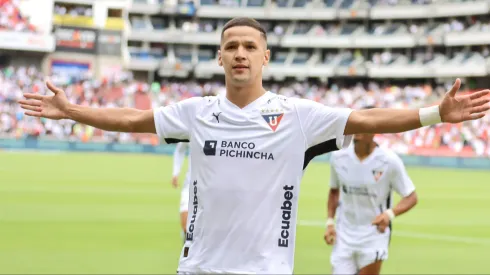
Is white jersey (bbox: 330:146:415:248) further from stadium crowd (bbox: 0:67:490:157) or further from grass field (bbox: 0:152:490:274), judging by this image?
stadium crowd (bbox: 0:67:490:157)

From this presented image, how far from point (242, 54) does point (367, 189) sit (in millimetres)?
4081

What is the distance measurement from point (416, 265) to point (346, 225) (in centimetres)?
484

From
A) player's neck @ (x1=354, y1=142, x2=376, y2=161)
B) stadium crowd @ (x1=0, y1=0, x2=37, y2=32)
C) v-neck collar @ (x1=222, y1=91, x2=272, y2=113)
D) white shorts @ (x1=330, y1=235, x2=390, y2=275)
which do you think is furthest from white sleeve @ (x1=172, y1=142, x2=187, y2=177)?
stadium crowd @ (x1=0, y1=0, x2=37, y2=32)

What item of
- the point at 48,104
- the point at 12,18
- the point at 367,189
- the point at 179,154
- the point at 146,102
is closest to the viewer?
the point at 48,104

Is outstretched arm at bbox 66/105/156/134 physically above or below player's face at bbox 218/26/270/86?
below

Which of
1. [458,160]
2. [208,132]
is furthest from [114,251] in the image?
[458,160]

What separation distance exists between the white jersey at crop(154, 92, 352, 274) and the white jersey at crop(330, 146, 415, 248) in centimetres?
353

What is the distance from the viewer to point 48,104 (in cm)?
462

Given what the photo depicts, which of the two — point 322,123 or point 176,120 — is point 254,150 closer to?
point 322,123

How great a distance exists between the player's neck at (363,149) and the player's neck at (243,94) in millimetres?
3839

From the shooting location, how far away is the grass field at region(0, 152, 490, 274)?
1173 centimetres

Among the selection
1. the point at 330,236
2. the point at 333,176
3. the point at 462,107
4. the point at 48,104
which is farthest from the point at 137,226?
the point at 462,107

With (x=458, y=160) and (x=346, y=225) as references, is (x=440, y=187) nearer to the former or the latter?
(x=458, y=160)

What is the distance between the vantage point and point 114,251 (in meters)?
12.6
